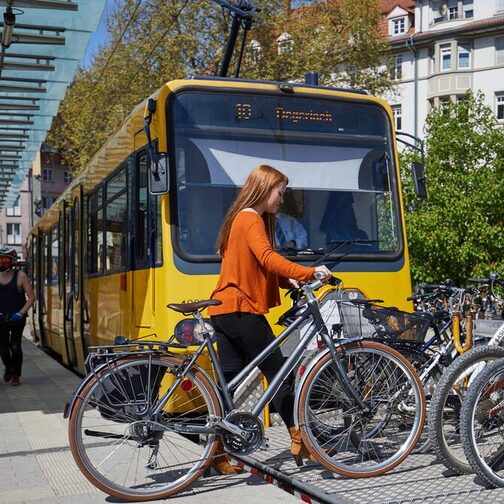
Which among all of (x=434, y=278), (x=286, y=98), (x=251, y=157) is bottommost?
(x=434, y=278)

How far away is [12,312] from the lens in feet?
37.9

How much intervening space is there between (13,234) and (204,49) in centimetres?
6533

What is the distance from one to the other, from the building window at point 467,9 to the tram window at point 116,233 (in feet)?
159

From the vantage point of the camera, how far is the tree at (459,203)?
3241cm

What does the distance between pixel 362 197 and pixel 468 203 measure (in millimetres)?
25168

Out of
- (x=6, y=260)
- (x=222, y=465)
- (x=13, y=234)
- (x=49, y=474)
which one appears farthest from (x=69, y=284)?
(x=13, y=234)

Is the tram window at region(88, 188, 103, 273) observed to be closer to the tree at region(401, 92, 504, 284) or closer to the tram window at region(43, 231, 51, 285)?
the tram window at region(43, 231, 51, 285)

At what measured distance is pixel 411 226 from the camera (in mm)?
32906

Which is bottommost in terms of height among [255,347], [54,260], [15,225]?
[255,347]

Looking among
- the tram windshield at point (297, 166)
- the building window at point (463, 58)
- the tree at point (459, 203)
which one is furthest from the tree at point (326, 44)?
the building window at point (463, 58)

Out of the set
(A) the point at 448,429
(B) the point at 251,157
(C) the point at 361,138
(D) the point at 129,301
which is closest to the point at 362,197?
(C) the point at 361,138

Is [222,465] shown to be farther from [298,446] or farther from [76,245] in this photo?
[76,245]

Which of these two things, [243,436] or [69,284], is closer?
[243,436]

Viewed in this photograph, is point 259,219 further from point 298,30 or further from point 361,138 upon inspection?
point 298,30
